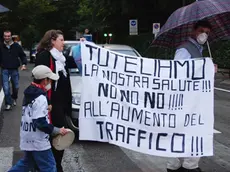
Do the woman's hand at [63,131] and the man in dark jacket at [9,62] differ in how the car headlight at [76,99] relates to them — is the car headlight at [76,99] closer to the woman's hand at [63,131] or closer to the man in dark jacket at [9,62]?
the woman's hand at [63,131]

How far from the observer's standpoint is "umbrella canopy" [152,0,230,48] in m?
4.80

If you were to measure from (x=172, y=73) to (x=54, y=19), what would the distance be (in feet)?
174

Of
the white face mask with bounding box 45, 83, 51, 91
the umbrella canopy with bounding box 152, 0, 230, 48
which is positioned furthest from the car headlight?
the white face mask with bounding box 45, 83, 51, 91

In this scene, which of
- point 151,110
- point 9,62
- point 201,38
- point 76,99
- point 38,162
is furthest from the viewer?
point 9,62

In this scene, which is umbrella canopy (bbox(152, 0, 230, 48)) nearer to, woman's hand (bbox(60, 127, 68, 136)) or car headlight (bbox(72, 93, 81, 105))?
woman's hand (bbox(60, 127, 68, 136))

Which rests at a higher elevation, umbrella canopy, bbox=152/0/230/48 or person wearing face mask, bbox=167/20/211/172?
umbrella canopy, bbox=152/0/230/48

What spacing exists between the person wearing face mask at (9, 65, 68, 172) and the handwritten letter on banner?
577mm

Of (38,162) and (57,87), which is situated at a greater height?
(57,87)

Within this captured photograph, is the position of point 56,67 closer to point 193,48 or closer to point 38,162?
point 38,162

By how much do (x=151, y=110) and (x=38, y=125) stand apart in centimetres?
136

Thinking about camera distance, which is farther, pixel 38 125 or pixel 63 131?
pixel 63 131

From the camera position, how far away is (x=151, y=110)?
4844 mm

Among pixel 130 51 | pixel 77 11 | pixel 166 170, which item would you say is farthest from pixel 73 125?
pixel 77 11

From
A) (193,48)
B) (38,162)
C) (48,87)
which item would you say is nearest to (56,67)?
(48,87)
